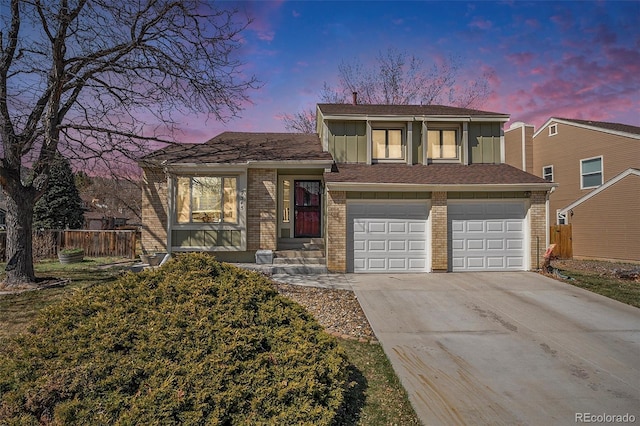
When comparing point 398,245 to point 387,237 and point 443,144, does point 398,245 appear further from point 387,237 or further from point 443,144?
point 443,144

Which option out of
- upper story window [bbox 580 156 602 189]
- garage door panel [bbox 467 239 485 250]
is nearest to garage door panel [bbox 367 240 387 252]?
garage door panel [bbox 467 239 485 250]

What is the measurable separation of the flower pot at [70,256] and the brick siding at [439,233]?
13.3 meters


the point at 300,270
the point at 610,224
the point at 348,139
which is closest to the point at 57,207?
the point at 300,270

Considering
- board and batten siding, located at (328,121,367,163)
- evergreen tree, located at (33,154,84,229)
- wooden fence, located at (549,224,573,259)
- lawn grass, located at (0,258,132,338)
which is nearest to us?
lawn grass, located at (0,258,132,338)

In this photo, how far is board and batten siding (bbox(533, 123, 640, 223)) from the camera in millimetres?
15887

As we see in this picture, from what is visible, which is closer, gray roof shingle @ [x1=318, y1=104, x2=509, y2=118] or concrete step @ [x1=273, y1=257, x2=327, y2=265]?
concrete step @ [x1=273, y1=257, x2=327, y2=265]

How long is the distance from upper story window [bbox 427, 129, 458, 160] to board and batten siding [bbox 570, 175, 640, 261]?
8573 mm

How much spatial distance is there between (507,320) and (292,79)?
943cm

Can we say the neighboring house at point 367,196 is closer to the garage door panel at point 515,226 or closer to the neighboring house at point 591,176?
the garage door panel at point 515,226

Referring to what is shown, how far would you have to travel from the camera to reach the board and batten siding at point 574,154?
625 inches

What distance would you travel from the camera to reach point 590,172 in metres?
17.4

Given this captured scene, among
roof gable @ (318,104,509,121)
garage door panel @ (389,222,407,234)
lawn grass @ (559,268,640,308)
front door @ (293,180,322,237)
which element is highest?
roof gable @ (318,104,509,121)

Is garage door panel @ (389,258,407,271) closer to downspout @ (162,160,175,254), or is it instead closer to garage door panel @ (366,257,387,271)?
garage door panel @ (366,257,387,271)

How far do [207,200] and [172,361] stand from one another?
8822mm
